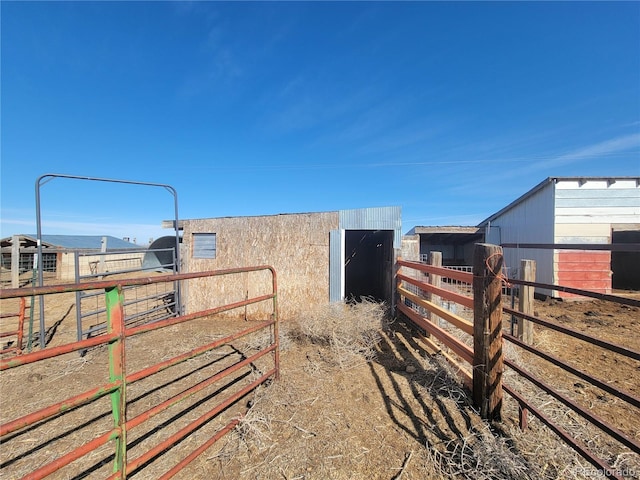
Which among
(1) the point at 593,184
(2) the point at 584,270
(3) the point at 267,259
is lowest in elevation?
(2) the point at 584,270

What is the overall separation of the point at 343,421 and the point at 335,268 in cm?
427

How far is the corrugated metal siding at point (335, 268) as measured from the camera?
6.76 meters

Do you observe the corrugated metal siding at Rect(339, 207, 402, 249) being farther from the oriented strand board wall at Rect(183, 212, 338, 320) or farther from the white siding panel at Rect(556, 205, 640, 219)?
the white siding panel at Rect(556, 205, 640, 219)

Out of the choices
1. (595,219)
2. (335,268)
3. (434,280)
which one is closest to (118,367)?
(434,280)

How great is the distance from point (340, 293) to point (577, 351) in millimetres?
4220

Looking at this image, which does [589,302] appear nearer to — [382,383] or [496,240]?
[496,240]

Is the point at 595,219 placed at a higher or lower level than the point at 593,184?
lower

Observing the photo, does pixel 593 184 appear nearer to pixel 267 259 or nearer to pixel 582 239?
pixel 582 239

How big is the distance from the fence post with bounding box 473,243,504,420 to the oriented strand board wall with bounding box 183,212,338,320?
439 cm

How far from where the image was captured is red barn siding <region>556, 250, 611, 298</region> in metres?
8.65

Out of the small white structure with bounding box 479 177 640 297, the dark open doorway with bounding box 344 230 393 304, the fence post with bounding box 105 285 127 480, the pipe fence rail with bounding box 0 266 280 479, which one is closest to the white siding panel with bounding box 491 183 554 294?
the small white structure with bounding box 479 177 640 297

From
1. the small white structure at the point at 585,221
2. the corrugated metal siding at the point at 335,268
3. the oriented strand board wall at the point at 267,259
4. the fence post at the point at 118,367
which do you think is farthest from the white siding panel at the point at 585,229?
the fence post at the point at 118,367

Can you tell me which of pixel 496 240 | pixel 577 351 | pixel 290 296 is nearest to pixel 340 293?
pixel 290 296

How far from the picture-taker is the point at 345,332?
4.45 meters
